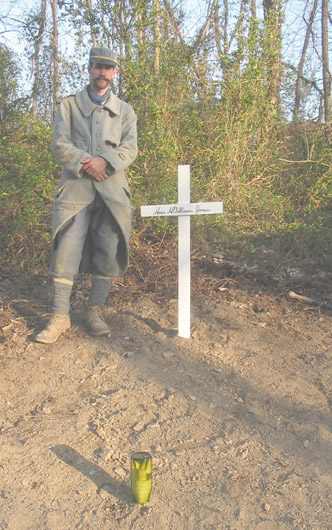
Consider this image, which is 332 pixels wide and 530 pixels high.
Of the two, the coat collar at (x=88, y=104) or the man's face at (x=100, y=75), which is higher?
the man's face at (x=100, y=75)

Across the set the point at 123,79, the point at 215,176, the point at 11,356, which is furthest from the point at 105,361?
the point at 123,79

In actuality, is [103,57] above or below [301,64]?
below

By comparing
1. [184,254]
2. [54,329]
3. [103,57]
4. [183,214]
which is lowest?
[54,329]

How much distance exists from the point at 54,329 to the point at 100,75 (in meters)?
1.94

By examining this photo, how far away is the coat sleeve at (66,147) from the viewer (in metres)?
3.98

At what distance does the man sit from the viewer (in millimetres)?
4023

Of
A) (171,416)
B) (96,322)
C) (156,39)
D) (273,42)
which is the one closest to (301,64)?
(273,42)

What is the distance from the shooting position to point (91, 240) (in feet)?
14.5

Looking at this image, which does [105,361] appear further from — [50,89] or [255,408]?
[50,89]

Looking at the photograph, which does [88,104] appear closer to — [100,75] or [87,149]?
[100,75]

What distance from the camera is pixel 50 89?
11.0m

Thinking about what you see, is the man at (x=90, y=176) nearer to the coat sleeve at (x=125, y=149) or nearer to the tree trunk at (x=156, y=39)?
the coat sleeve at (x=125, y=149)

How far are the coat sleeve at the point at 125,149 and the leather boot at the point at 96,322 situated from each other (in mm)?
1173

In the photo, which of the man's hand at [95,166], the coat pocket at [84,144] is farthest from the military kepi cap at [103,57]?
the man's hand at [95,166]
